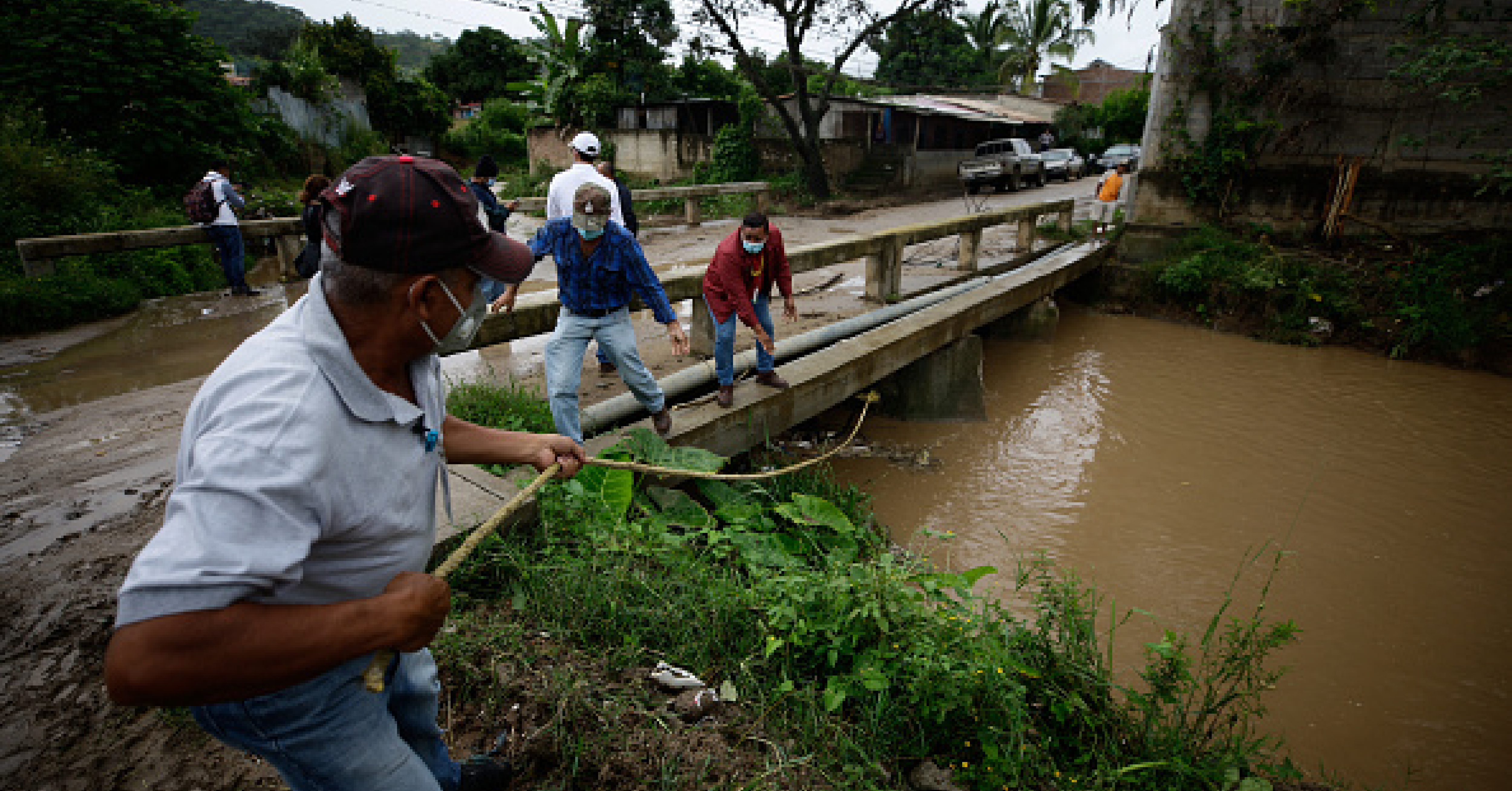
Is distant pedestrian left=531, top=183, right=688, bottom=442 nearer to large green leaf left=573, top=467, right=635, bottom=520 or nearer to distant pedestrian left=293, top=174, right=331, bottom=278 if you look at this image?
large green leaf left=573, top=467, right=635, bottom=520

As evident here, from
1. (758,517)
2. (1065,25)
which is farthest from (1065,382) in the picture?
(1065,25)

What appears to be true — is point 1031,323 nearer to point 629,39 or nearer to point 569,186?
point 569,186

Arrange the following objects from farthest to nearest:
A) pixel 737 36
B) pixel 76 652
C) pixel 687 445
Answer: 1. pixel 737 36
2. pixel 687 445
3. pixel 76 652

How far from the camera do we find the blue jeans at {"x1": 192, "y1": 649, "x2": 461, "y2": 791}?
46.4 inches

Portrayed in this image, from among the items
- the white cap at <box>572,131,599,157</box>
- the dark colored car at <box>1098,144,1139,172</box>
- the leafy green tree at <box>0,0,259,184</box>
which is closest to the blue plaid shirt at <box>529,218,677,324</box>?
the white cap at <box>572,131,599,157</box>

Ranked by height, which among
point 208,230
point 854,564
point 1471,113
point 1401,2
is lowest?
point 854,564

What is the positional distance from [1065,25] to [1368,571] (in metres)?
39.8

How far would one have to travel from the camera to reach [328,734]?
126cm

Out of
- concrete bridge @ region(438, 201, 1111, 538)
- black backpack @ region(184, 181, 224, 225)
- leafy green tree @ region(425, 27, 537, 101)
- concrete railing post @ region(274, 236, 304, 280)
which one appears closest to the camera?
concrete bridge @ region(438, 201, 1111, 538)

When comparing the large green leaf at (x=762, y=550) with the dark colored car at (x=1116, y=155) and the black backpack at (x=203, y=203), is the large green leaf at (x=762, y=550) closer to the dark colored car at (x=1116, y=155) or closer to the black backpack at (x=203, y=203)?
the black backpack at (x=203, y=203)

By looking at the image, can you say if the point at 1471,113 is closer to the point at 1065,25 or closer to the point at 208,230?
the point at 208,230

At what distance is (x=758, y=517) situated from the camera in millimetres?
4098

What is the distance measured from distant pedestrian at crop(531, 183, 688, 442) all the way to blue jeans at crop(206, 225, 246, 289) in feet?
21.2

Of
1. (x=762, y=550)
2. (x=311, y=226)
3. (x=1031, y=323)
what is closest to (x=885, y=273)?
(x=1031, y=323)
